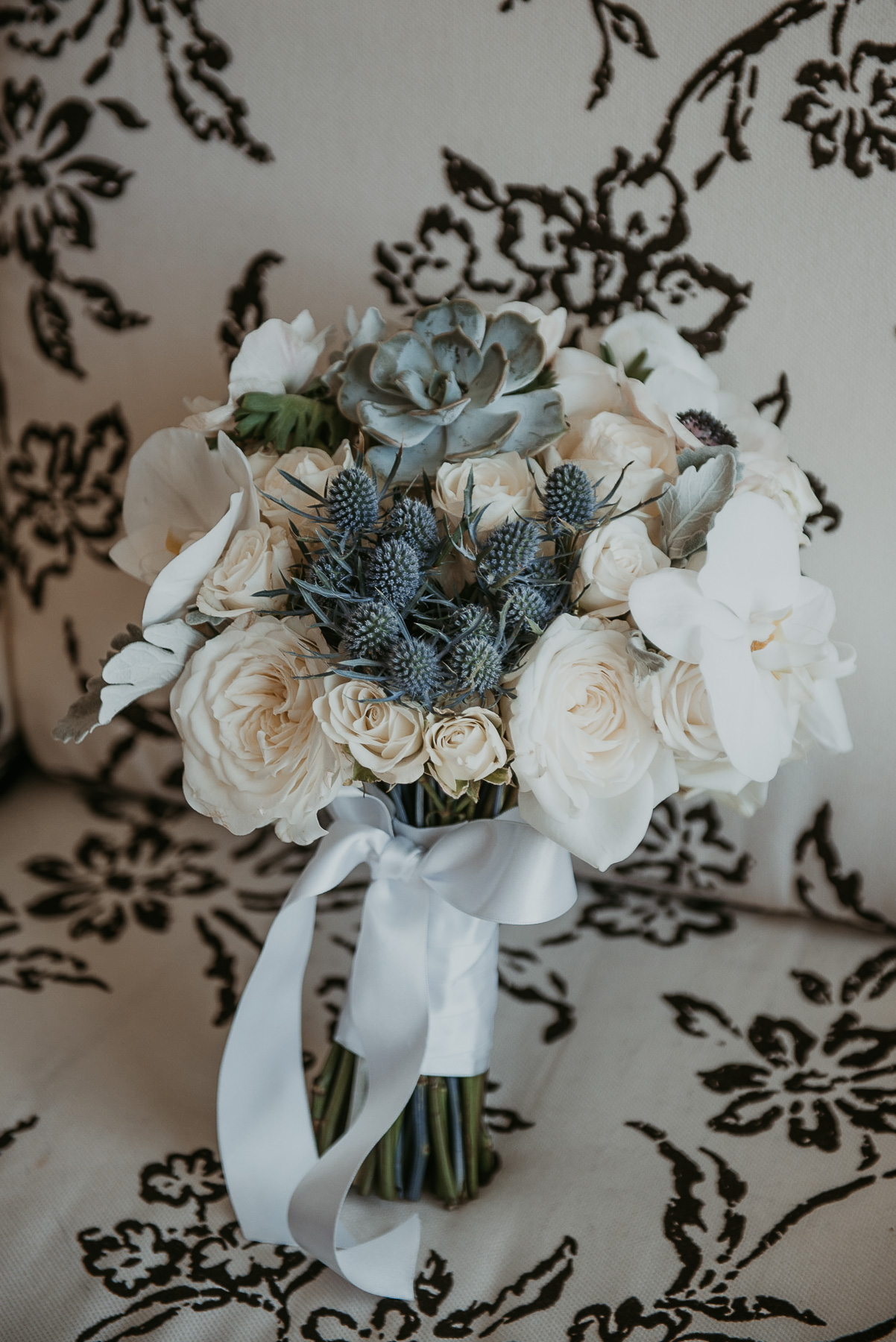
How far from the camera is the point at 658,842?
965 millimetres

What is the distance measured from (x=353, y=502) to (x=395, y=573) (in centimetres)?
5

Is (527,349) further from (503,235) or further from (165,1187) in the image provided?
(165,1187)

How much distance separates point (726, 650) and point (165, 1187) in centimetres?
59

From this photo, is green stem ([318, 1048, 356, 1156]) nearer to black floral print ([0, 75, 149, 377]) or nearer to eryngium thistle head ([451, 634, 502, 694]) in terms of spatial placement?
eryngium thistle head ([451, 634, 502, 694])

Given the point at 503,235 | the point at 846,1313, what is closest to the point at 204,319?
the point at 503,235

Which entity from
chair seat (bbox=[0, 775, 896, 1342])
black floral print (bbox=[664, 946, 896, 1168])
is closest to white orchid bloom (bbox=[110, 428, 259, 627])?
chair seat (bbox=[0, 775, 896, 1342])

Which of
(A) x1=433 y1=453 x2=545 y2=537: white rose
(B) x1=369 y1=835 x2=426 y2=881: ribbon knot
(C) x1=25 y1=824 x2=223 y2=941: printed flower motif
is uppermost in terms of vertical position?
(A) x1=433 y1=453 x2=545 y2=537: white rose

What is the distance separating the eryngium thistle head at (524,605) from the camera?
55cm

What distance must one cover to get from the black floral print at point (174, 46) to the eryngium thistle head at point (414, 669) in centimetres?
59

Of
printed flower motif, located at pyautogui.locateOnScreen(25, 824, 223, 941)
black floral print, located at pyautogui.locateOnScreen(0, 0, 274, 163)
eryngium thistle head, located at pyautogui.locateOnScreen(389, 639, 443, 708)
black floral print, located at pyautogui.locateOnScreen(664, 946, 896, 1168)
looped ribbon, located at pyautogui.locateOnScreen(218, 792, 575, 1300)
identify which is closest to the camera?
eryngium thistle head, located at pyautogui.locateOnScreen(389, 639, 443, 708)

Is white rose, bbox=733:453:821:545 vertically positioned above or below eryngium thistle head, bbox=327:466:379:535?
above

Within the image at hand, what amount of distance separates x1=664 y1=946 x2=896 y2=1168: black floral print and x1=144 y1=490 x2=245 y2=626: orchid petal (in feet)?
1.89

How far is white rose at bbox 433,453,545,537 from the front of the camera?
597 millimetres

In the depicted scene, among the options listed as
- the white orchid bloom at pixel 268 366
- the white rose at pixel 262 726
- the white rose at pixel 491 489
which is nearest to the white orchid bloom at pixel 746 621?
the white rose at pixel 491 489
